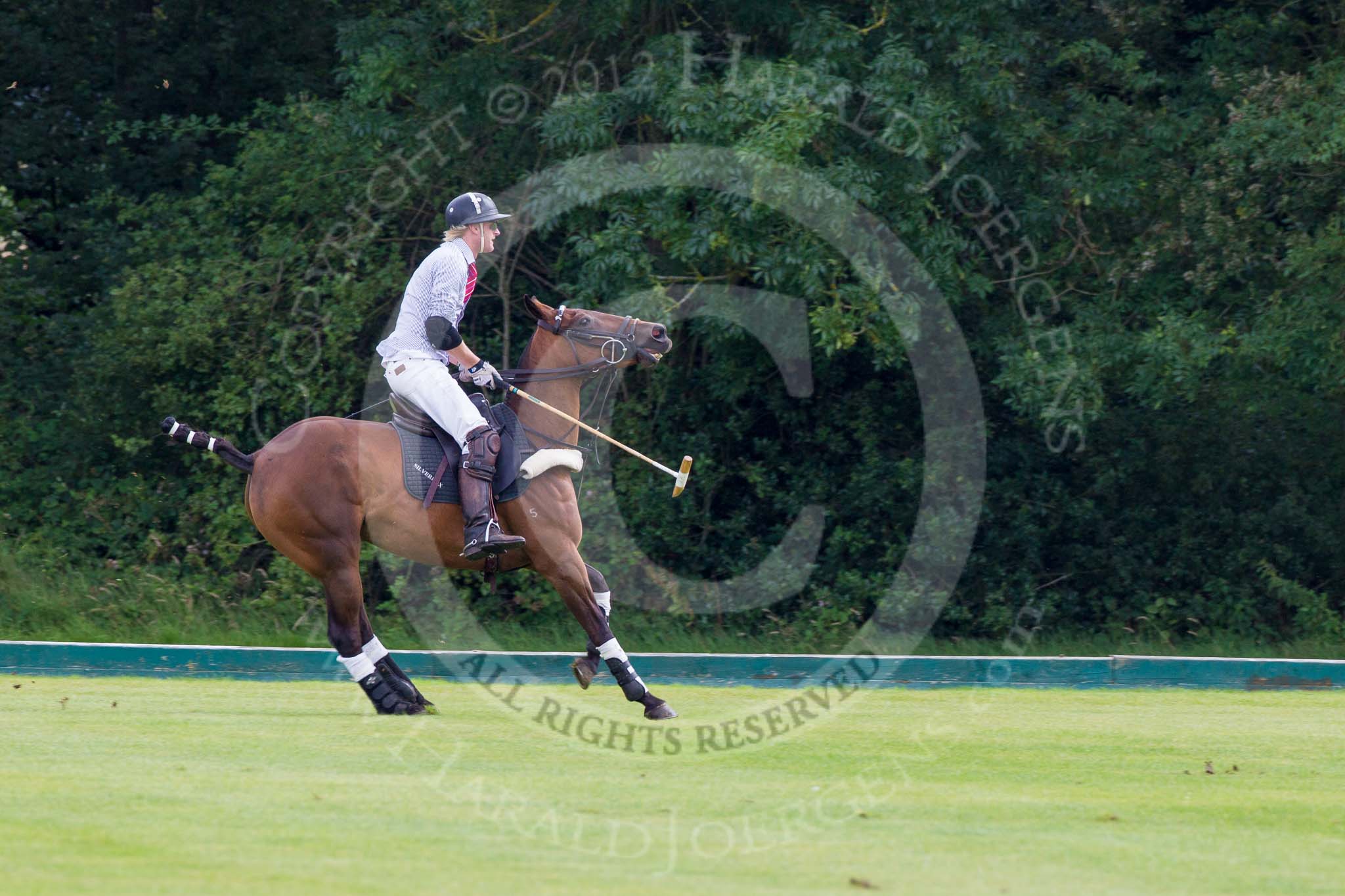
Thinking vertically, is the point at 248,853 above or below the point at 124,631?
above

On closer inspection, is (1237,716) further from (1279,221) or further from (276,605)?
(276,605)

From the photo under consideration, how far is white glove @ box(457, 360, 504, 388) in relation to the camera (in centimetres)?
786

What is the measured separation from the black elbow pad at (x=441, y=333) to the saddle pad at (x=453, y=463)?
495 millimetres

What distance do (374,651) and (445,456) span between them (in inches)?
43.2

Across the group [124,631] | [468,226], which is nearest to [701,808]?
[468,226]

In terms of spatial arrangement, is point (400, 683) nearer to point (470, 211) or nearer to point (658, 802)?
point (470, 211)

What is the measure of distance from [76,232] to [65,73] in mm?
1637

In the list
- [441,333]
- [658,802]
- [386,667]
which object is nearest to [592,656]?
[386,667]

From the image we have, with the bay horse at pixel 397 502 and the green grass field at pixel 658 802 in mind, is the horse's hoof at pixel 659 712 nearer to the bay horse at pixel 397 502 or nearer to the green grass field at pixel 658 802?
the green grass field at pixel 658 802

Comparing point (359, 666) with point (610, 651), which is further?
point (359, 666)

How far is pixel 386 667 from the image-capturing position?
8141 mm

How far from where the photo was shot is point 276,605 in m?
13.1

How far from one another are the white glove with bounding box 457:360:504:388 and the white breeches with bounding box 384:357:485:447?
0.09 meters

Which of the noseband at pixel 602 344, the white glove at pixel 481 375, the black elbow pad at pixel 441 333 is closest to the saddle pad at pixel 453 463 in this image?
the white glove at pixel 481 375
